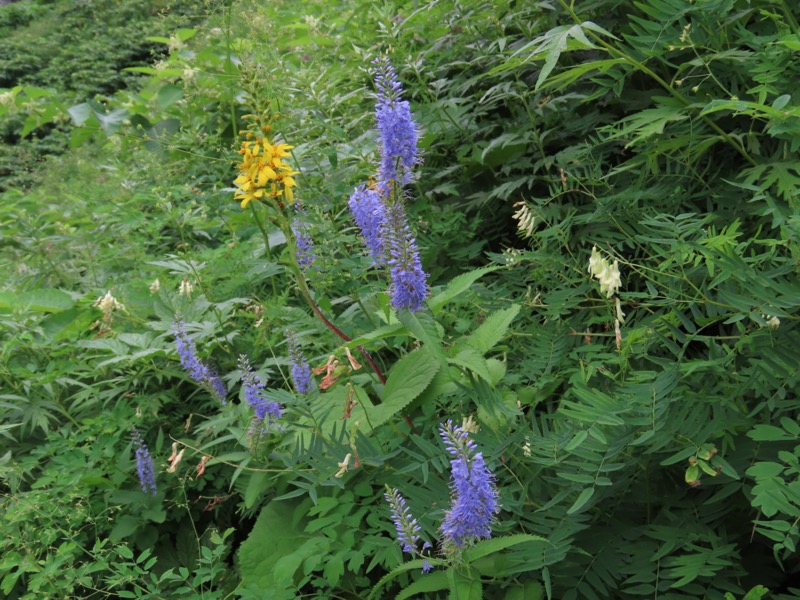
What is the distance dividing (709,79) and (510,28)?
114cm

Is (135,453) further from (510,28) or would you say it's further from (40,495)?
(510,28)

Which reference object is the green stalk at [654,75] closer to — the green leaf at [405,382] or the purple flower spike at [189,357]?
the green leaf at [405,382]

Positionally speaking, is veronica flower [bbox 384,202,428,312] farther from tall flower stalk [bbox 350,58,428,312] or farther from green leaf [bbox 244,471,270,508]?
green leaf [bbox 244,471,270,508]

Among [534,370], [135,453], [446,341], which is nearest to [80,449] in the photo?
[135,453]

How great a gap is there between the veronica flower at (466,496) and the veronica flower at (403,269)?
341 mm

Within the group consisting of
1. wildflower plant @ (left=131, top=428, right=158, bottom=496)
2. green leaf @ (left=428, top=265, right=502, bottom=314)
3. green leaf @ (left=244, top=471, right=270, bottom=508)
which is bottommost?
wildflower plant @ (left=131, top=428, right=158, bottom=496)

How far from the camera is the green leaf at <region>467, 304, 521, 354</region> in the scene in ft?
6.08

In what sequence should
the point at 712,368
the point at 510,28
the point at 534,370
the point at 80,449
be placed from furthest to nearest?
the point at 510,28 → the point at 80,449 → the point at 534,370 → the point at 712,368

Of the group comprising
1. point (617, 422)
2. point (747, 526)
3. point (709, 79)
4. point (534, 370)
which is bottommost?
point (747, 526)

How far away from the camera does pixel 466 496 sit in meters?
1.43

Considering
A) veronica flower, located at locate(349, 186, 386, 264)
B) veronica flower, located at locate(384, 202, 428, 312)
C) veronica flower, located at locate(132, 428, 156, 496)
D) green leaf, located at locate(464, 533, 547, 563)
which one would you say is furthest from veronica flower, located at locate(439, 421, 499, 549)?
veronica flower, located at locate(132, 428, 156, 496)

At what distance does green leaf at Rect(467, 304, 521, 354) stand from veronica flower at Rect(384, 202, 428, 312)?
0.91 feet

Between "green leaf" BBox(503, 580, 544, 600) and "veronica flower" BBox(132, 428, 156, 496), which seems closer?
"green leaf" BBox(503, 580, 544, 600)

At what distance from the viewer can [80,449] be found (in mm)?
2658
